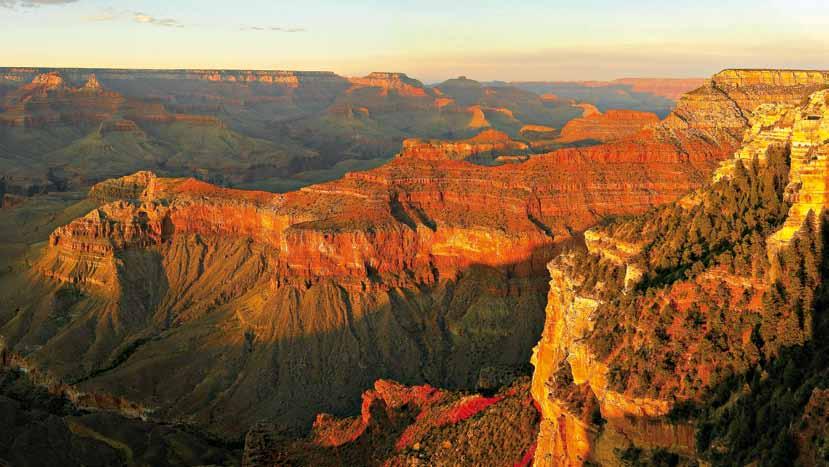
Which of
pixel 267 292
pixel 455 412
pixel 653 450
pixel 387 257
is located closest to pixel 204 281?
pixel 267 292

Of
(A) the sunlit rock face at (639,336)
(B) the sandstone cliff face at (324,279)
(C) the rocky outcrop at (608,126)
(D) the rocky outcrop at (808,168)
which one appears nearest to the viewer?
(A) the sunlit rock face at (639,336)

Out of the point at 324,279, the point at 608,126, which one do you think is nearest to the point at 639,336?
the point at 324,279

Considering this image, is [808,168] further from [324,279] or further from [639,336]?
[324,279]

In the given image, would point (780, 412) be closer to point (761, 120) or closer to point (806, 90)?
point (761, 120)

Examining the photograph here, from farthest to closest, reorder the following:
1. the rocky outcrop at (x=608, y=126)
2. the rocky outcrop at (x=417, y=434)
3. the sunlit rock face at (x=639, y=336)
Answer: the rocky outcrop at (x=608, y=126), the rocky outcrop at (x=417, y=434), the sunlit rock face at (x=639, y=336)

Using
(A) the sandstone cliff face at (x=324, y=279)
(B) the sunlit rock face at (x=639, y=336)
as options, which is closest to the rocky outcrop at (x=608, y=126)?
(A) the sandstone cliff face at (x=324, y=279)

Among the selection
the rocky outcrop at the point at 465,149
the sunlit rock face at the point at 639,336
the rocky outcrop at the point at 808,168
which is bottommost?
the rocky outcrop at the point at 465,149

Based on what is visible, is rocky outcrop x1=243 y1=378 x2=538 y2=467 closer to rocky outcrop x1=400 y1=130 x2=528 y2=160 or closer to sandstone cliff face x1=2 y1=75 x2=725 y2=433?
sandstone cliff face x1=2 y1=75 x2=725 y2=433

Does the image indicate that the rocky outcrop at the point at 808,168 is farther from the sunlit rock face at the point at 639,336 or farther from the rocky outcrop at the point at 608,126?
the rocky outcrop at the point at 608,126
